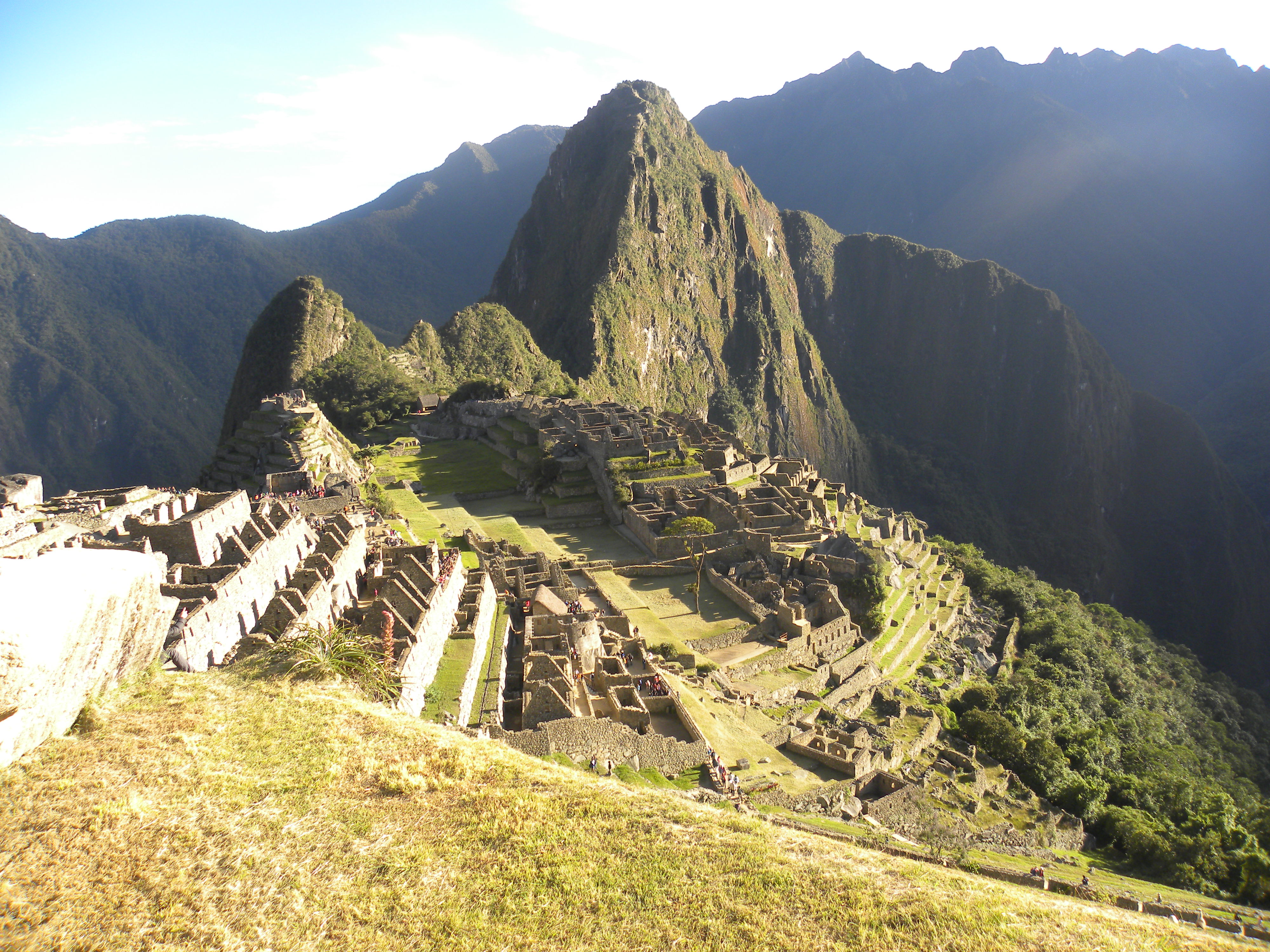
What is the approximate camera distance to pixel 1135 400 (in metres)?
166

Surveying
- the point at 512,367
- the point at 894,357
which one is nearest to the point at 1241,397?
the point at 894,357

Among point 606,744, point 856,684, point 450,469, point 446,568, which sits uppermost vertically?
point 446,568

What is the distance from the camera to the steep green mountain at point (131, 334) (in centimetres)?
7906

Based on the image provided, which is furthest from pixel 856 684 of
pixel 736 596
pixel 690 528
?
pixel 690 528

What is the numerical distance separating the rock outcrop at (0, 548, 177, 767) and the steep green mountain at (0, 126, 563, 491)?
74.9 m

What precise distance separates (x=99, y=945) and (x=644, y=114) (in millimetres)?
155963

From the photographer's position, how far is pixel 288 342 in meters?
80.3

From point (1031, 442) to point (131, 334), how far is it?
15761 cm

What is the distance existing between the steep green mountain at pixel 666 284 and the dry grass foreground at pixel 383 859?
10496 cm

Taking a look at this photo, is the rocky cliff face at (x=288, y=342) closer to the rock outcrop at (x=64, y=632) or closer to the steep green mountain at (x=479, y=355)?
the steep green mountain at (x=479, y=355)

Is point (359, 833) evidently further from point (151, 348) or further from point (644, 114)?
point (644, 114)

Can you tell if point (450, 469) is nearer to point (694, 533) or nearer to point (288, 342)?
point (694, 533)

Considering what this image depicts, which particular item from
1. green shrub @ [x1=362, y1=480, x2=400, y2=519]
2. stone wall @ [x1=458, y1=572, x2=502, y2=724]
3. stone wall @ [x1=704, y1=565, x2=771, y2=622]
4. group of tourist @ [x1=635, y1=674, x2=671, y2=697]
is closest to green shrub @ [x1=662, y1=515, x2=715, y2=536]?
stone wall @ [x1=704, y1=565, x2=771, y2=622]

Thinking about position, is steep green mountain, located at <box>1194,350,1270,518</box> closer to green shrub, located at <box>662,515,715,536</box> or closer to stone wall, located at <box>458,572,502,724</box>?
green shrub, located at <box>662,515,715,536</box>
